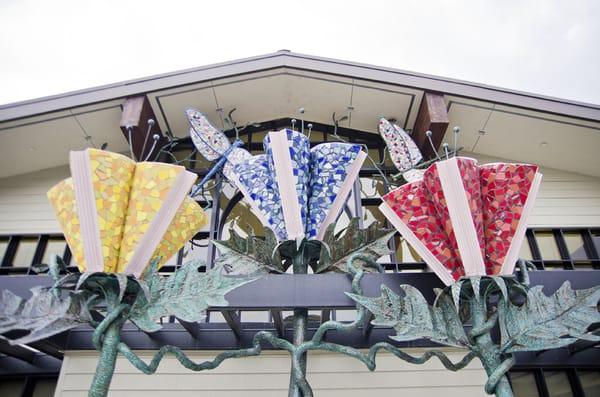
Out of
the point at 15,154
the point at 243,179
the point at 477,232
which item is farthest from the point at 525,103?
the point at 15,154

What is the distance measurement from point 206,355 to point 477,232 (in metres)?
2.91

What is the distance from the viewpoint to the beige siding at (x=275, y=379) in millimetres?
4055

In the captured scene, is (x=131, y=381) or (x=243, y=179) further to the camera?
(x=131, y=381)

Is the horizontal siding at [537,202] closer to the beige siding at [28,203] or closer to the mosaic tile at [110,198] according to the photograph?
the beige siding at [28,203]

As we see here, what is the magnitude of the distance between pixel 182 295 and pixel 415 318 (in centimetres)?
124

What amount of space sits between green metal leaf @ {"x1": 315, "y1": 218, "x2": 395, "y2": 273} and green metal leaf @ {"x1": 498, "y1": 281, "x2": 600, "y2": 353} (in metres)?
0.80

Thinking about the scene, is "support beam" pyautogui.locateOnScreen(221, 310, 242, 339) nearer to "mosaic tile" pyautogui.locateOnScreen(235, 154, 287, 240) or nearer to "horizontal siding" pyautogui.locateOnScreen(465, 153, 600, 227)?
"mosaic tile" pyautogui.locateOnScreen(235, 154, 287, 240)

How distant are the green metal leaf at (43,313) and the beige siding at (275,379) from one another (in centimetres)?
215

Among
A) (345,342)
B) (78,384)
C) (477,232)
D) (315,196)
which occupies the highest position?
(315,196)

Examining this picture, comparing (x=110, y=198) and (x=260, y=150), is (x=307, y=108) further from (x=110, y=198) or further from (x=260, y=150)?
(x=110, y=198)

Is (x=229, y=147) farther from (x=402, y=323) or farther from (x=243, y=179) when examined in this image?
(x=402, y=323)

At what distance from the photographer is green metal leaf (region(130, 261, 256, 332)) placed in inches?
87.0

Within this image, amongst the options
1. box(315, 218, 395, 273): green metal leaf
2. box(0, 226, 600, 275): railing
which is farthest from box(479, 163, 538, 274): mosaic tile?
box(0, 226, 600, 275): railing

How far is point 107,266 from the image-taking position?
7.43ft
